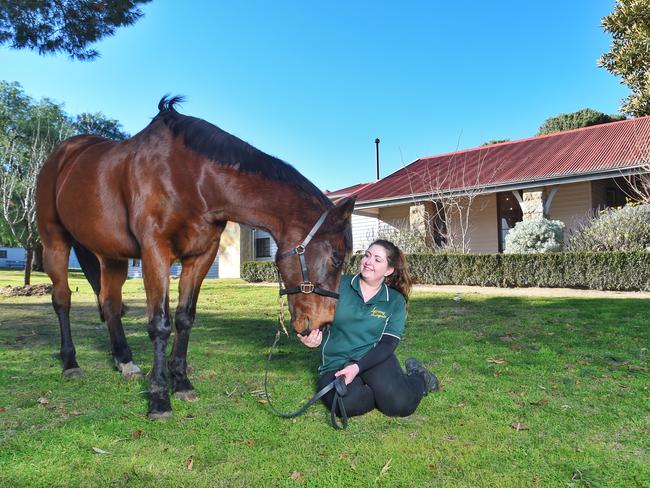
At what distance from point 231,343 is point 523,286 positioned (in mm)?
8754

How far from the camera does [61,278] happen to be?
4383 mm

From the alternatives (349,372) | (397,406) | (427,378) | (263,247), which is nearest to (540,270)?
(427,378)

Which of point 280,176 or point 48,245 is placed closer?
point 280,176

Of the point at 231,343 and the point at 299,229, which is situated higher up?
the point at 299,229

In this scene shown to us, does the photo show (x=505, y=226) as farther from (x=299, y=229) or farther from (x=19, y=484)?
(x=19, y=484)

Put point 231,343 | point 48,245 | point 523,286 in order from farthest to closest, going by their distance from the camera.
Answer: point 523,286, point 231,343, point 48,245

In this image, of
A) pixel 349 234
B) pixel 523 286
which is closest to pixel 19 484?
pixel 349 234

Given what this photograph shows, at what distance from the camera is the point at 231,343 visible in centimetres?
550

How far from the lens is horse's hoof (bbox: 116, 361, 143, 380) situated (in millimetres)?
3889

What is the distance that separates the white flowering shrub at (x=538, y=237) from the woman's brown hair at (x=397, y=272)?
1075 cm

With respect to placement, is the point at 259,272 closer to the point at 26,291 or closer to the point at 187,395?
the point at 26,291

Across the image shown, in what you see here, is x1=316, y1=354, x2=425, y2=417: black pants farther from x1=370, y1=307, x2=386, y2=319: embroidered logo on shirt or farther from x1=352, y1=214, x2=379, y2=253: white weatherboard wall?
x1=352, y1=214, x2=379, y2=253: white weatherboard wall

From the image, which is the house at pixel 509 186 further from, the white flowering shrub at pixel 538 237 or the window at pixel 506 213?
the white flowering shrub at pixel 538 237

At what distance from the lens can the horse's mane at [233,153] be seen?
3129 millimetres
